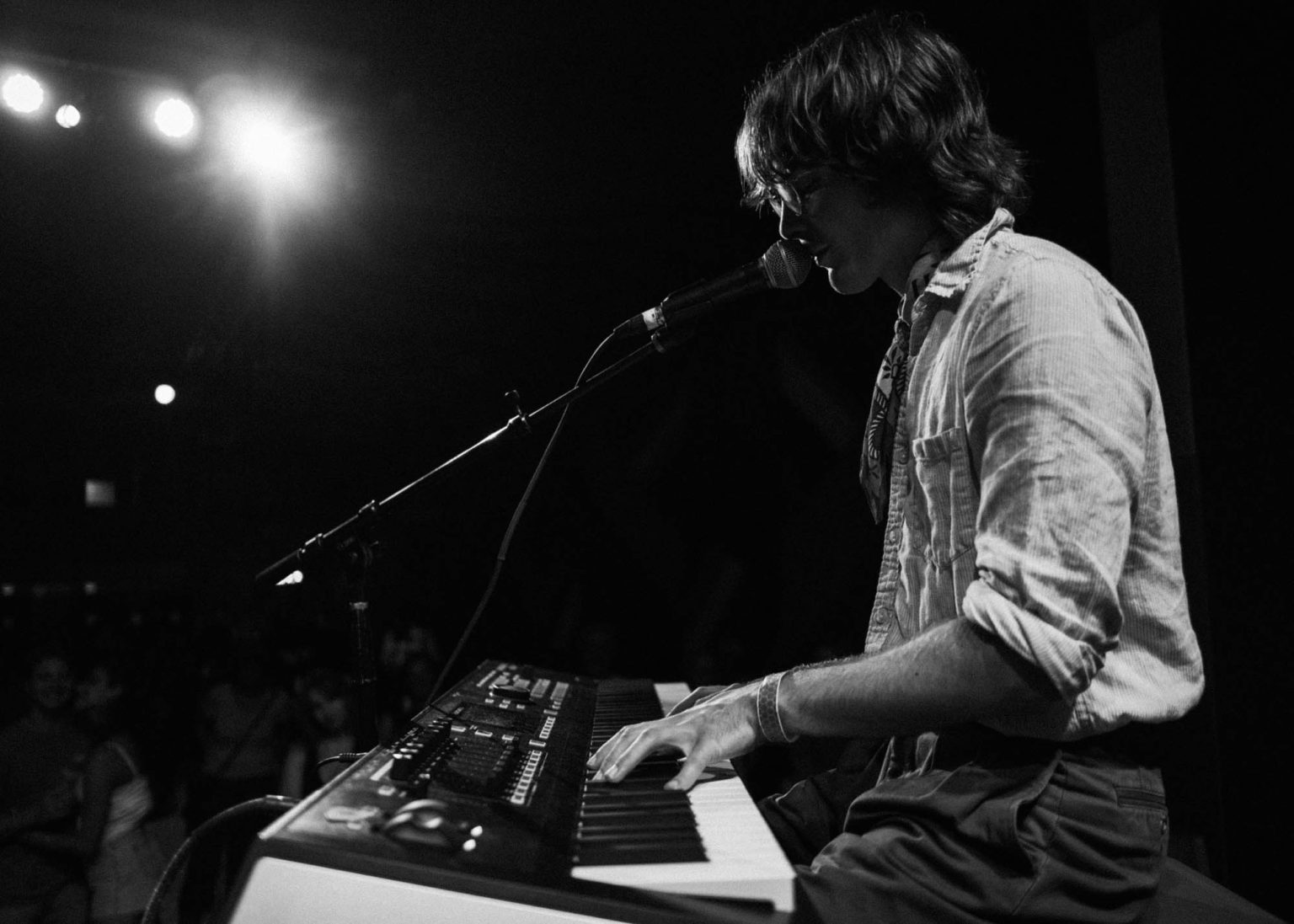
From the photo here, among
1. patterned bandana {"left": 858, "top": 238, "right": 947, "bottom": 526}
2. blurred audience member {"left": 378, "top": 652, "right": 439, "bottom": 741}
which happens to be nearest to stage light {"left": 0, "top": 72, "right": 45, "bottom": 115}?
blurred audience member {"left": 378, "top": 652, "right": 439, "bottom": 741}

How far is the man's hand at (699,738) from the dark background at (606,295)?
811mm

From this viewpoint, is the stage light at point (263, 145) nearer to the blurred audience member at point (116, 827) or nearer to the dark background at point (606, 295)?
the dark background at point (606, 295)

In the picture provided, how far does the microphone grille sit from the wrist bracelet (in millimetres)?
701

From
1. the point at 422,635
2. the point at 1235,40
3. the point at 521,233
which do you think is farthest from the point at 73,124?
the point at 1235,40

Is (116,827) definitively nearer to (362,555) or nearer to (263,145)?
(362,555)

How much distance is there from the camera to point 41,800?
11.7 feet

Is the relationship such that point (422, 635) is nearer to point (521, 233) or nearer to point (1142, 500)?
point (521, 233)

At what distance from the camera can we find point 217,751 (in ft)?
15.3

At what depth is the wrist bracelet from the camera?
112 centimetres

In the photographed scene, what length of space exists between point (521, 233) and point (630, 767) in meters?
5.13

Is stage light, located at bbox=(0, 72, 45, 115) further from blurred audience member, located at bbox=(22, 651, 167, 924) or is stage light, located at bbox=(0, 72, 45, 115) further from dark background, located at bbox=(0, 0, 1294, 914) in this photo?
blurred audience member, located at bbox=(22, 651, 167, 924)

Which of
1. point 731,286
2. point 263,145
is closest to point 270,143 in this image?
point 263,145

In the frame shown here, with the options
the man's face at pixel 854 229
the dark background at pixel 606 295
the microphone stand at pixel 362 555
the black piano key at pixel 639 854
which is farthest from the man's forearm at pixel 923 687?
the dark background at pixel 606 295

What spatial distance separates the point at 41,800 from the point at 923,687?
3.91m
